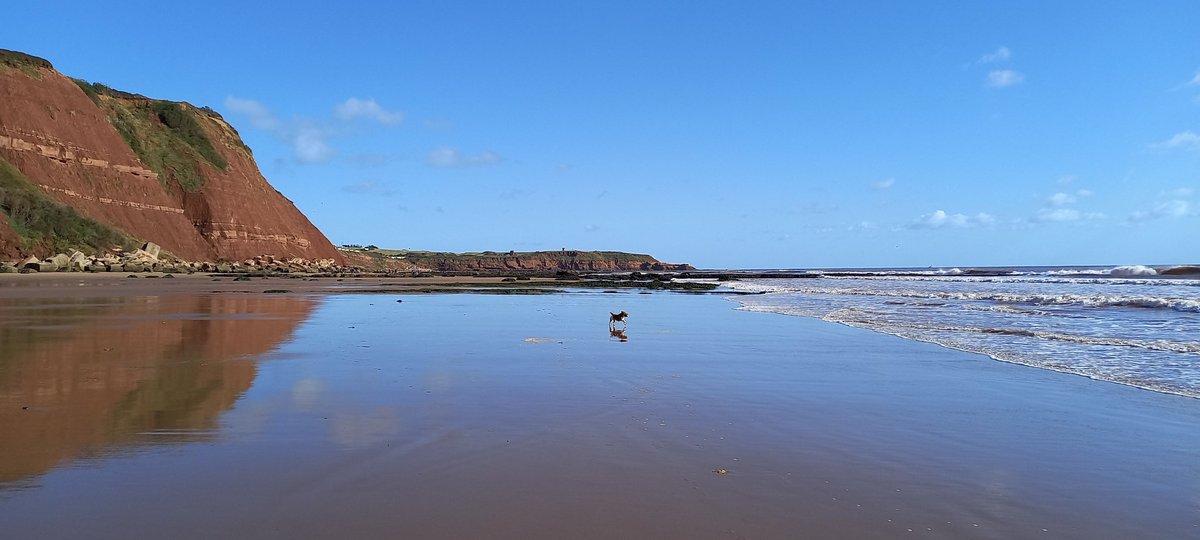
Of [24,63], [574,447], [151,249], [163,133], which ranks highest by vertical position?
[24,63]

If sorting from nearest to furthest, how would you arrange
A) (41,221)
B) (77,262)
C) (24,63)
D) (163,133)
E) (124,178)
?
(77,262), (41,221), (24,63), (124,178), (163,133)

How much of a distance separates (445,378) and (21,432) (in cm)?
401

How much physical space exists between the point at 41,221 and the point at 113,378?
1868 inches

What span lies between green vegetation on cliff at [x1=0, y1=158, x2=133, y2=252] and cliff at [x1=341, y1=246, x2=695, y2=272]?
320ft

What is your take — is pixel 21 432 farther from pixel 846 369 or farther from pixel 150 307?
pixel 150 307

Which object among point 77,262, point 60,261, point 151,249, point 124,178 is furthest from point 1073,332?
point 124,178

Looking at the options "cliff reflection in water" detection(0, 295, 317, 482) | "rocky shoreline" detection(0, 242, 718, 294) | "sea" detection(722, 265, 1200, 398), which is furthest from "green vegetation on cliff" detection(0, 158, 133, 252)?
"sea" detection(722, 265, 1200, 398)

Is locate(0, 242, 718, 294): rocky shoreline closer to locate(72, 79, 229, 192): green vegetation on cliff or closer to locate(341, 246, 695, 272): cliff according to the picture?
locate(72, 79, 229, 192): green vegetation on cliff

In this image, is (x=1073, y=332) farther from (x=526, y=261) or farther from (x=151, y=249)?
(x=526, y=261)

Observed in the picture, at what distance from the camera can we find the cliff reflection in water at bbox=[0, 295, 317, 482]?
16.9 ft

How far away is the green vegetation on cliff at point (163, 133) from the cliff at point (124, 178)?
A: 13 centimetres

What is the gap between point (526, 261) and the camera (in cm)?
16712

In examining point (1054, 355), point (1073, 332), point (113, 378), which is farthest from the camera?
point (1073, 332)

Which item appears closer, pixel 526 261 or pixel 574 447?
pixel 574 447
